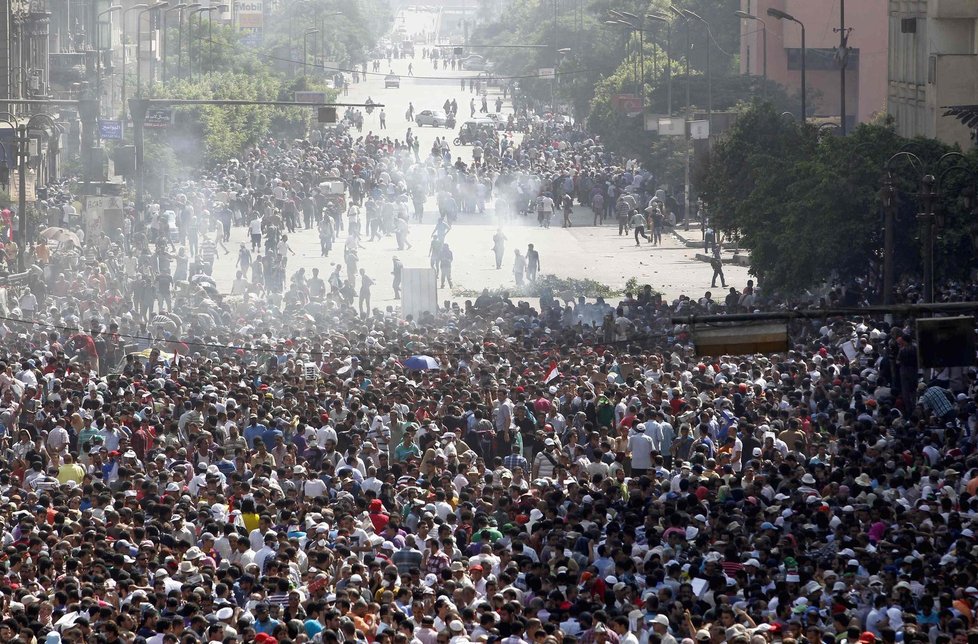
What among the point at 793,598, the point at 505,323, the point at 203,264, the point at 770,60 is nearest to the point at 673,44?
the point at 770,60

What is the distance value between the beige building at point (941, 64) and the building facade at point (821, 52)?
1520 cm

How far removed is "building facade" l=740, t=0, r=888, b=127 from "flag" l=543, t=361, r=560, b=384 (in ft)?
131

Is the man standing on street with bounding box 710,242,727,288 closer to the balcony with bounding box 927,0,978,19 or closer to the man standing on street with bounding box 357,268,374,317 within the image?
the man standing on street with bounding box 357,268,374,317

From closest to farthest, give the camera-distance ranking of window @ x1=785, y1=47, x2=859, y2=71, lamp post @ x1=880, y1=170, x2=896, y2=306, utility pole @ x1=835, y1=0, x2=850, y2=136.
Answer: lamp post @ x1=880, y1=170, x2=896, y2=306
utility pole @ x1=835, y1=0, x2=850, y2=136
window @ x1=785, y1=47, x2=859, y2=71

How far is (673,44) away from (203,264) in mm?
41322

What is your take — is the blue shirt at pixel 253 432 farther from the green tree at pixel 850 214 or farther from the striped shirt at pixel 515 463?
the green tree at pixel 850 214

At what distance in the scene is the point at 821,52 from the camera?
233ft

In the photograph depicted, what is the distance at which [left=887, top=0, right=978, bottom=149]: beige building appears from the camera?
146 ft

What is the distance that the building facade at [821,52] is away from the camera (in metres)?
64.3

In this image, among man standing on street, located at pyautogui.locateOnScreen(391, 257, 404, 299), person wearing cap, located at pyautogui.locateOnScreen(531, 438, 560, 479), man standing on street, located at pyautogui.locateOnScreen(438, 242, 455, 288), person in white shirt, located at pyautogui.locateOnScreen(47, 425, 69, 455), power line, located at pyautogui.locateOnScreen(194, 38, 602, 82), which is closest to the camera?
Answer: person wearing cap, located at pyautogui.locateOnScreen(531, 438, 560, 479)

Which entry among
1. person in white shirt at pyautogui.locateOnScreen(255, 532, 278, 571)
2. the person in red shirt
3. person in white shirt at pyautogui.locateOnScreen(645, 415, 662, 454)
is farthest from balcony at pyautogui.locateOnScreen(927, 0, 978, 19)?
person in white shirt at pyautogui.locateOnScreen(255, 532, 278, 571)

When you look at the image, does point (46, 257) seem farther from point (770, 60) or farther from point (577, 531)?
point (770, 60)

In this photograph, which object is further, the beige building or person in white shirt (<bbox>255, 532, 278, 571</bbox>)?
the beige building

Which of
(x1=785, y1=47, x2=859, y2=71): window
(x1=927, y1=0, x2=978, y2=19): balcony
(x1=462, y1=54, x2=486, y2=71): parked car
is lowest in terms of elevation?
(x1=927, y1=0, x2=978, y2=19): balcony
